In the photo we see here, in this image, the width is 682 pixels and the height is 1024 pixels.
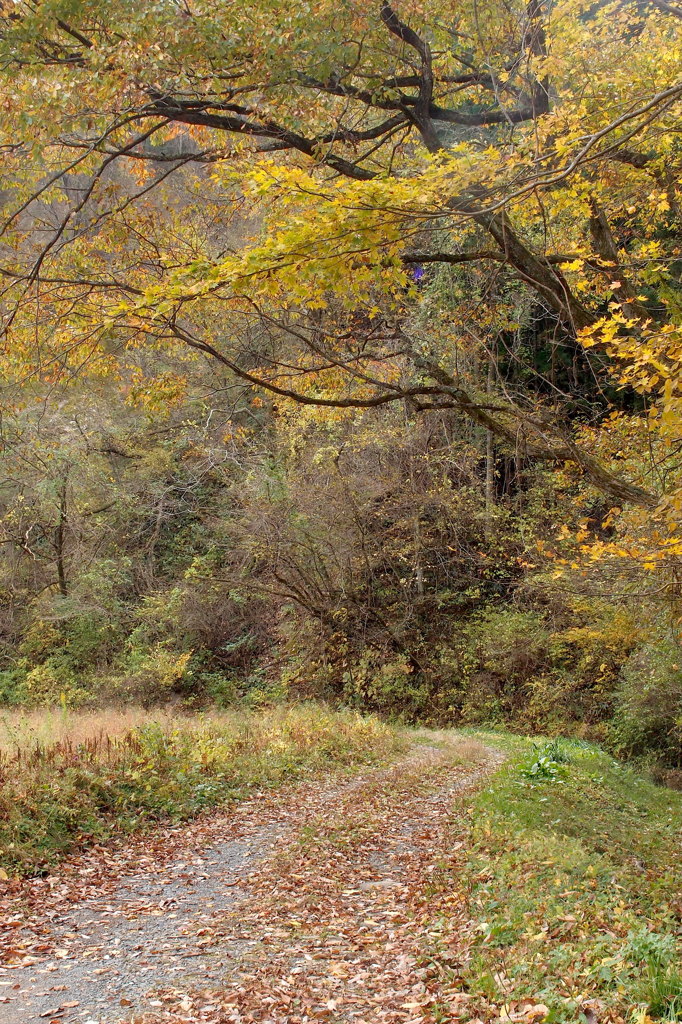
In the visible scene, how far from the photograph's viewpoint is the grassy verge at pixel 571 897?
3.47m

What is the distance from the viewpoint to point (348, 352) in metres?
11.0

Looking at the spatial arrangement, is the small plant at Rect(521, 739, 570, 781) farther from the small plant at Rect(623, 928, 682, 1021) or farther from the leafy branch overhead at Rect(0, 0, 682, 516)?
the small plant at Rect(623, 928, 682, 1021)

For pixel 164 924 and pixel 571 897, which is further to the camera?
pixel 164 924

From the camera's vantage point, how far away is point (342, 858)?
6.97 meters

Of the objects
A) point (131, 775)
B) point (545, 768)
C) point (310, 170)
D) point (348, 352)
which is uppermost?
point (310, 170)

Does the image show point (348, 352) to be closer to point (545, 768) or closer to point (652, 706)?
point (545, 768)

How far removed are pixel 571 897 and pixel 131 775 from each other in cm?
490

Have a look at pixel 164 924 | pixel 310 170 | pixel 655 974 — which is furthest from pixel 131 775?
pixel 310 170

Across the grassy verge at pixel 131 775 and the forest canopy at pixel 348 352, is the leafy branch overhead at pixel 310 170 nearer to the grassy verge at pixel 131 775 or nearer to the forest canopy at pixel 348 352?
the forest canopy at pixel 348 352

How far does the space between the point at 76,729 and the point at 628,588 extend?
7.23 metres

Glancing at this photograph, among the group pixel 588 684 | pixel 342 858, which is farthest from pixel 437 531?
pixel 342 858

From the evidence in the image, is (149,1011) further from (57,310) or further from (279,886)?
(57,310)

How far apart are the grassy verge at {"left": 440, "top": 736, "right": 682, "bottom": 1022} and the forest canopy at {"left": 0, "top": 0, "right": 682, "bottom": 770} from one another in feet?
8.27

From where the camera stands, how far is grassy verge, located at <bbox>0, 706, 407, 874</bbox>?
22.1ft
